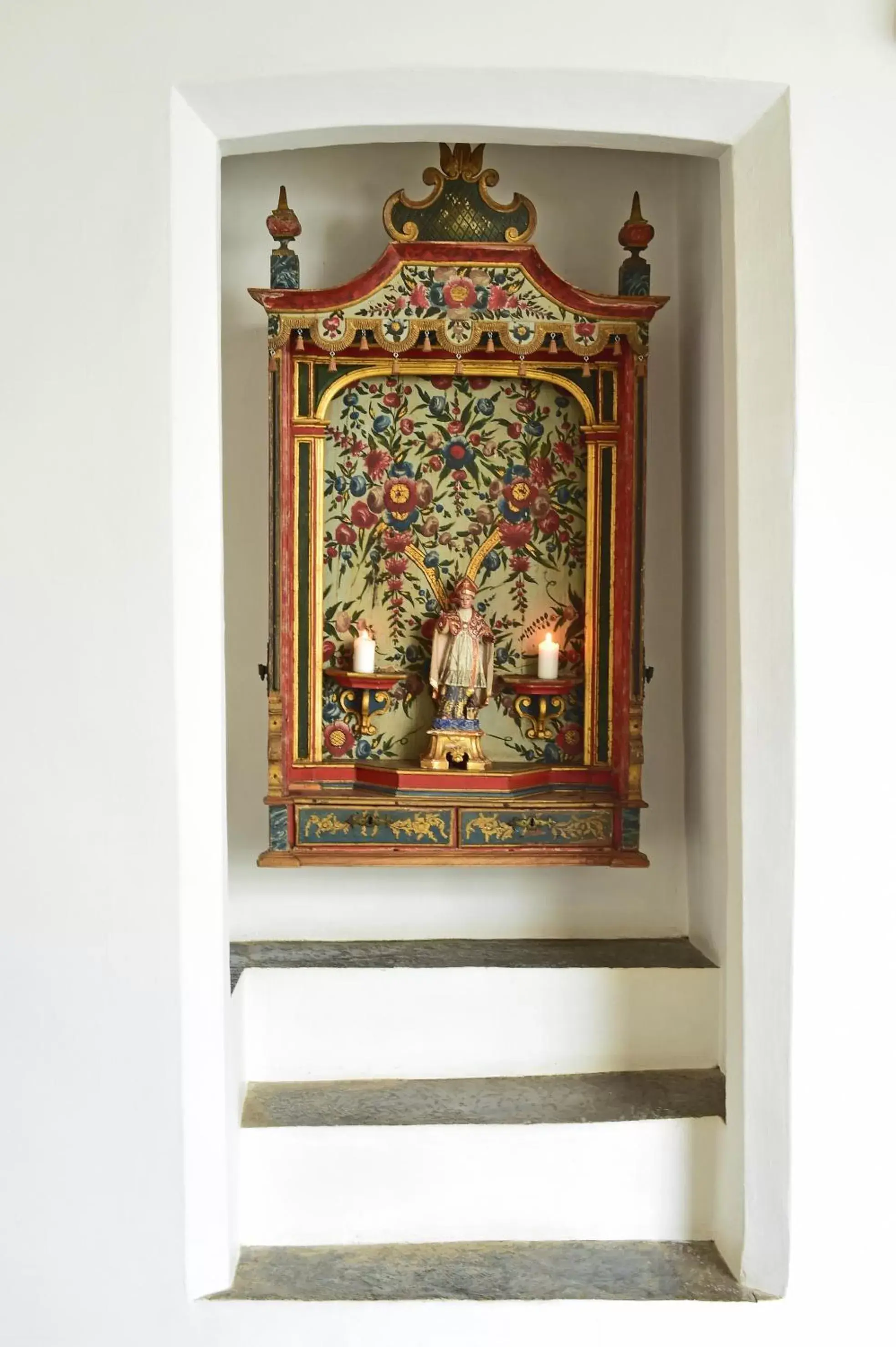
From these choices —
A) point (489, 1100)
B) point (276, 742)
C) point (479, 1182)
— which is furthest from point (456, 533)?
point (479, 1182)

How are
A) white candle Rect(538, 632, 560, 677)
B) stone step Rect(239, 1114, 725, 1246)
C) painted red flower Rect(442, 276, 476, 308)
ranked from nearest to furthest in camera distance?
stone step Rect(239, 1114, 725, 1246) → painted red flower Rect(442, 276, 476, 308) → white candle Rect(538, 632, 560, 677)

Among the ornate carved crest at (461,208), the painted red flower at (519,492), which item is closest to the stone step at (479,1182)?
the painted red flower at (519,492)

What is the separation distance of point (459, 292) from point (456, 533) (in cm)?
61

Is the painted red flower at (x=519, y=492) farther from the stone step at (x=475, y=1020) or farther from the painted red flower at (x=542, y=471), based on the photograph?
the stone step at (x=475, y=1020)

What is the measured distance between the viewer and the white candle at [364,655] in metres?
2.85

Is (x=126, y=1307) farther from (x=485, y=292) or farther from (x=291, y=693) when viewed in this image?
(x=485, y=292)

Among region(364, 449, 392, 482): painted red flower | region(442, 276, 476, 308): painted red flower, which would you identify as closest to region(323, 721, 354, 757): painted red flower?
region(364, 449, 392, 482): painted red flower

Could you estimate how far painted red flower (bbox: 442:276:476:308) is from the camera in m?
2.64

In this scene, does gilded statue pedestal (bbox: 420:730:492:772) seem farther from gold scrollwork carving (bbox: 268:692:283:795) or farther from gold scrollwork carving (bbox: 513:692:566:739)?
gold scrollwork carving (bbox: 268:692:283:795)

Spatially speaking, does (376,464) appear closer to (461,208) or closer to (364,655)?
(364,655)

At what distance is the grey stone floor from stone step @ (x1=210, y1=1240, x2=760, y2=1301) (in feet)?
1.99

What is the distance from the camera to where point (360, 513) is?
114 inches

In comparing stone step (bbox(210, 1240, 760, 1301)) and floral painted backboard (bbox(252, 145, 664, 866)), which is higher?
floral painted backboard (bbox(252, 145, 664, 866))

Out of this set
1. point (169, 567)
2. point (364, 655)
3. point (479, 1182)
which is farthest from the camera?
point (364, 655)
